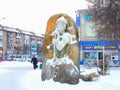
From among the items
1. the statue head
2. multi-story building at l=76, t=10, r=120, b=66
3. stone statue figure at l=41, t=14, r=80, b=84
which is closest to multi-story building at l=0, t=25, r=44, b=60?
multi-story building at l=76, t=10, r=120, b=66

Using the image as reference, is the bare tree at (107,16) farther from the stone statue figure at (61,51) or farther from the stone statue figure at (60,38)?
the stone statue figure at (60,38)

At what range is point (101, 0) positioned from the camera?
20.5 metres

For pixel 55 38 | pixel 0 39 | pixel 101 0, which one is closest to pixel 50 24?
pixel 55 38

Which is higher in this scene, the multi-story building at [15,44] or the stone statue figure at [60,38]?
the multi-story building at [15,44]

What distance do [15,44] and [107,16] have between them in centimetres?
9456

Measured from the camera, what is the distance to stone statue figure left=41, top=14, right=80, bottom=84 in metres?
15.4

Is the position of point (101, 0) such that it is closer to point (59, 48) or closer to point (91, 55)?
point (59, 48)

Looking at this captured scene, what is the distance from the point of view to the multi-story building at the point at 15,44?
320 feet

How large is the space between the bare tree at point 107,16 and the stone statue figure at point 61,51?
4.21 meters

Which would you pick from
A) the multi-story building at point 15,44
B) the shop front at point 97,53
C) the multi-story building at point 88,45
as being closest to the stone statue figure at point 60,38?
the shop front at point 97,53

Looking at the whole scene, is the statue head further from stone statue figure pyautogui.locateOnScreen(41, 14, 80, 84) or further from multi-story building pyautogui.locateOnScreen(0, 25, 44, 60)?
multi-story building pyautogui.locateOnScreen(0, 25, 44, 60)

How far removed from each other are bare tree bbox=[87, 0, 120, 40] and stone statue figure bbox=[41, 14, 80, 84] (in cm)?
421

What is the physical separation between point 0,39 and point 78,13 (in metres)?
62.4

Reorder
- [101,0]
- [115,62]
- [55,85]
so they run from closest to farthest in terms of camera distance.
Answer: [55,85], [101,0], [115,62]
